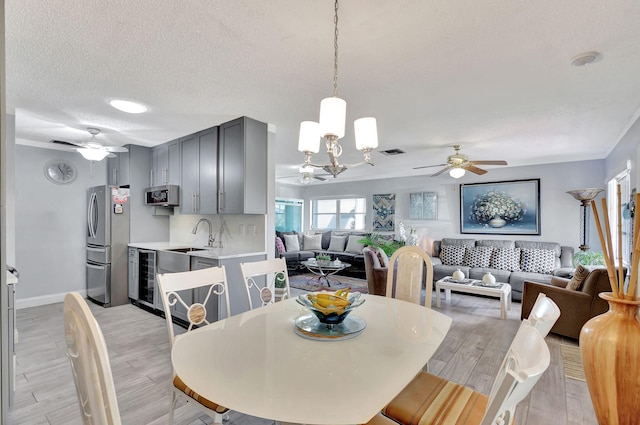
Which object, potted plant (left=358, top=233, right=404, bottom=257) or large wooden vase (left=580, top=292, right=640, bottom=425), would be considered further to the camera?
potted plant (left=358, top=233, right=404, bottom=257)

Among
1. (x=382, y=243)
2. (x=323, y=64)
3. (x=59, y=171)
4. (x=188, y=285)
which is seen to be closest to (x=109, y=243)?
(x=59, y=171)

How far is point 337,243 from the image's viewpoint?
26.0ft

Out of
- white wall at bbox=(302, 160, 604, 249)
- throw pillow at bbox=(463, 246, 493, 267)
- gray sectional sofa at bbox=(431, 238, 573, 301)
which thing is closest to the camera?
gray sectional sofa at bbox=(431, 238, 573, 301)

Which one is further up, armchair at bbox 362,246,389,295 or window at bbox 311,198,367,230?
window at bbox 311,198,367,230

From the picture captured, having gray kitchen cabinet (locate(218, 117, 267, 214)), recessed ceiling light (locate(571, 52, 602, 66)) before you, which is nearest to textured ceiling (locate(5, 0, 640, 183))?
recessed ceiling light (locate(571, 52, 602, 66))

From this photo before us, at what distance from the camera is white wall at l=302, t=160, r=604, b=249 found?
538 centimetres

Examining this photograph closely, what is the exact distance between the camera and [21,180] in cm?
440

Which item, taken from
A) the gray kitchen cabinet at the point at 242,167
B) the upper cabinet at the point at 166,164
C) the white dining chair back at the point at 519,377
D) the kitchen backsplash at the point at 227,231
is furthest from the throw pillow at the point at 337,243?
the white dining chair back at the point at 519,377

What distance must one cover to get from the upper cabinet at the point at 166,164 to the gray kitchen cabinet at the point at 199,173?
14 centimetres

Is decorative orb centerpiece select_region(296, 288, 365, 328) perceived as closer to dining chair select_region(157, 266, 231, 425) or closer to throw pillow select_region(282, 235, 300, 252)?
dining chair select_region(157, 266, 231, 425)

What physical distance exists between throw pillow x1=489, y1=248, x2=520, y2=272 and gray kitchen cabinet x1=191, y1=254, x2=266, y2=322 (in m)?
4.39

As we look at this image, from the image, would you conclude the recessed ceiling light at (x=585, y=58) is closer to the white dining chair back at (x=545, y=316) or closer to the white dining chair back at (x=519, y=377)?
the white dining chair back at (x=545, y=316)

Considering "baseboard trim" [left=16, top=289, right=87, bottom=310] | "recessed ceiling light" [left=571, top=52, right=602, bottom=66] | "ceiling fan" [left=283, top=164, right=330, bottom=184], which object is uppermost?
"recessed ceiling light" [left=571, top=52, right=602, bottom=66]

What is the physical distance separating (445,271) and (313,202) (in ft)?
14.5
